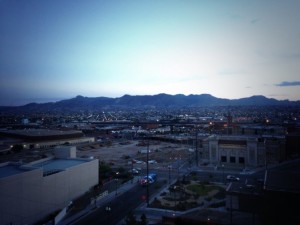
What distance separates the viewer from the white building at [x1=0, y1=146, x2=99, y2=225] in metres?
15.8

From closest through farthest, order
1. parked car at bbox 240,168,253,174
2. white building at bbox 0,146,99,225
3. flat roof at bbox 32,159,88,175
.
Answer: white building at bbox 0,146,99,225
flat roof at bbox 32,159,88,175
parked car at bbox 240,168,253,174

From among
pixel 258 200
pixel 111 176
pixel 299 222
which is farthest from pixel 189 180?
pixel 299 222

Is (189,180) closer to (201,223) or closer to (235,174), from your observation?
(235,174)

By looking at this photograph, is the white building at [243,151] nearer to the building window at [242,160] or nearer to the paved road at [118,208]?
the building window at [242,160]

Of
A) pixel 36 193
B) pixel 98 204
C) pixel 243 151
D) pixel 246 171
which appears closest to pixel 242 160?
pixel 243 151

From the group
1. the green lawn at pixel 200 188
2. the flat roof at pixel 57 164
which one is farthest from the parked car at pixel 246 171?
the flat roof at pixel 57 164

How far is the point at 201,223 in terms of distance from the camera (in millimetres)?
15281

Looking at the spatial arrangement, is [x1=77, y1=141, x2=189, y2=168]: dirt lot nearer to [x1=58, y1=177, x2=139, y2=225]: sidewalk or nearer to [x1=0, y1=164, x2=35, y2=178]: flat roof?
[x1=58, y1=177, x2=139, y2=225]: sidewalk

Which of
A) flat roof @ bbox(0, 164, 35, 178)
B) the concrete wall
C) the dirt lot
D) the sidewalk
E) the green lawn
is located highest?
flat roof @ bbox(0, 164, 35, 178)

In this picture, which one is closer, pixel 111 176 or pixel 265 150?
pixel 111 176

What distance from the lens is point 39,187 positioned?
17828mm

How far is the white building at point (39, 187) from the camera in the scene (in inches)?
620

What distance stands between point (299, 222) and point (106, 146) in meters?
42.9

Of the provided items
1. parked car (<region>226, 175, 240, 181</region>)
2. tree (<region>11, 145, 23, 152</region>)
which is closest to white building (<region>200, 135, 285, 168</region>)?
parked car (<region>226, 175, 240, 181</region>)
